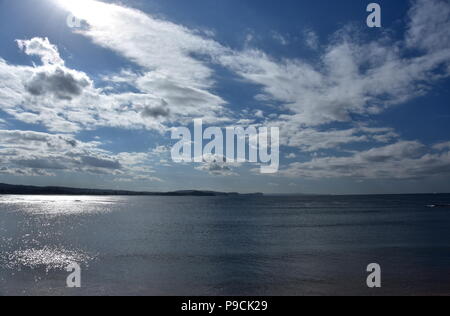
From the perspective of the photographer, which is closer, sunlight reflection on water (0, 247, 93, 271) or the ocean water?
the ocean water

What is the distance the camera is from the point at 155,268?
98.2 feet

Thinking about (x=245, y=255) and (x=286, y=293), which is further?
(x=245, y=255)

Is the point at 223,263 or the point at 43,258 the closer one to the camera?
the point at 223,263

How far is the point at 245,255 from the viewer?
36750 mm

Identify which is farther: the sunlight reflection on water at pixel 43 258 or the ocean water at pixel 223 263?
the sunlight reflection on water at pixel 43 258
